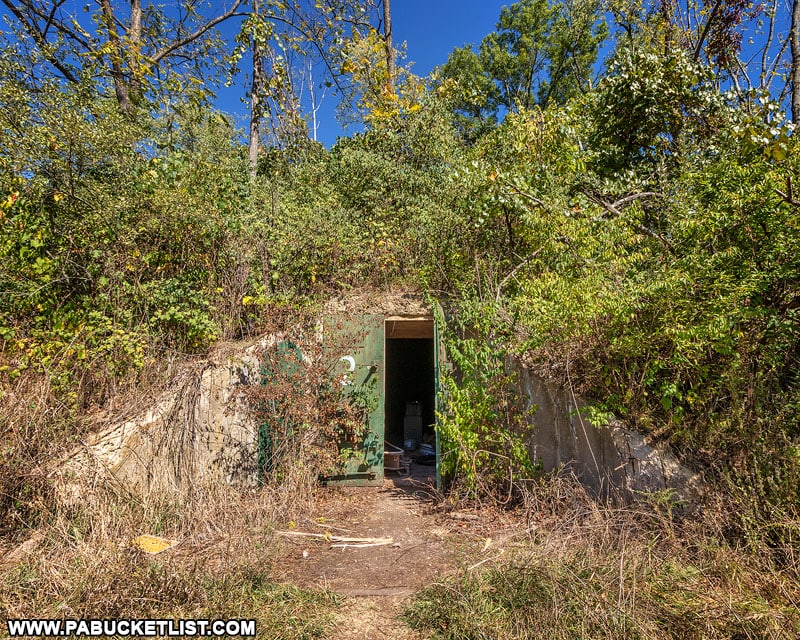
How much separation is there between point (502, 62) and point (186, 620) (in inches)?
981

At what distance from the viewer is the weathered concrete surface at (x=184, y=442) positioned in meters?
4.61

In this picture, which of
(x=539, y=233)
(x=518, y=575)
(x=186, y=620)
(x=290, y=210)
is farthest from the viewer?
(x=290, y=210)

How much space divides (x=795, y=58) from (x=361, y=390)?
391 inches

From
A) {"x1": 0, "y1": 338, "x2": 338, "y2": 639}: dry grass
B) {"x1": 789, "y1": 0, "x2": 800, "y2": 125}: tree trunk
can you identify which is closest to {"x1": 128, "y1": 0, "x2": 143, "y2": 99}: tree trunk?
{"x1": 0, "y1": 338, "x2": 338, "y2": 639}: dry grass

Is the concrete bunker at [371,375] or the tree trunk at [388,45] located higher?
the tree trunk at [388,45]

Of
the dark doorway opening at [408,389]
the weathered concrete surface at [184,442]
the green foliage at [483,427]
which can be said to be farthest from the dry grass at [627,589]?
the dark doorway opening at [408,389]

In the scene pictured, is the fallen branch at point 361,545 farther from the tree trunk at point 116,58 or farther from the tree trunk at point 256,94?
the tree trunk at point 256,94

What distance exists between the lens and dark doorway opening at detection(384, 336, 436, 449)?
38.7 feet

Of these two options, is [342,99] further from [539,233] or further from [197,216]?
[539,233]

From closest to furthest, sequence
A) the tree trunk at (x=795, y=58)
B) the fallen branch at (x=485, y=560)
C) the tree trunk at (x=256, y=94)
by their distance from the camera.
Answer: the fallen branch at (x=485, y=560)
the tree trunk at (x=795, y=58)
the tree trunk at (x=256, y=94)

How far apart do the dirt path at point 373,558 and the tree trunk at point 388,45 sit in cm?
1195

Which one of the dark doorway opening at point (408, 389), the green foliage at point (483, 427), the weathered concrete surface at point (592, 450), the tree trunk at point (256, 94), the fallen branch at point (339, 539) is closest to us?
the weathered concrete surface at point (592, 450)

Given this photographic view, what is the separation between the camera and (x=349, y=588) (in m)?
3.96

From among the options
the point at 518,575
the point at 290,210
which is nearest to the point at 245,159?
the point at 290,210
